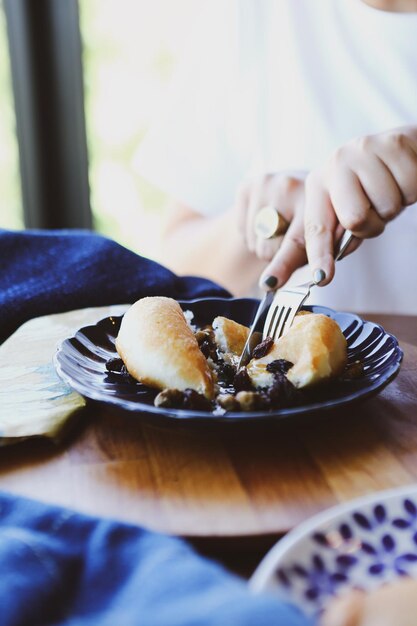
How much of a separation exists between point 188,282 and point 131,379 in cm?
47

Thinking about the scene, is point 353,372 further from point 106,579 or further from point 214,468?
point 106,579

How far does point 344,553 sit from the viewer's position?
420 millimetres

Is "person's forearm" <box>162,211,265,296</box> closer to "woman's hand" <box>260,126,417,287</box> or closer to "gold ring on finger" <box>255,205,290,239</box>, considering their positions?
"gold ring on finger" <box>255,205,290,239</box>

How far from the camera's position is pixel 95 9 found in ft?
7.64

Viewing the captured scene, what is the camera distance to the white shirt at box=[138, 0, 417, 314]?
1.50 metres

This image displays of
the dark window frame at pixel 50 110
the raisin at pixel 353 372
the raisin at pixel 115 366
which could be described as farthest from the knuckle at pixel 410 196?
the dark window frame at pixel 50 110

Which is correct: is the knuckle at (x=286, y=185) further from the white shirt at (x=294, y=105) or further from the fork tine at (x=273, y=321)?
the fork tine at (x=273, y=321)

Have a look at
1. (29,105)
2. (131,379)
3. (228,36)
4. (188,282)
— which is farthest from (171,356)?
(29,105)

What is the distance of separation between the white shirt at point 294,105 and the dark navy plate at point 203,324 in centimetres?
66

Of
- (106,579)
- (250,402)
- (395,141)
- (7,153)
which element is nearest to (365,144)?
(395,141)

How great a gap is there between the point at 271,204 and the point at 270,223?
58 millimetres

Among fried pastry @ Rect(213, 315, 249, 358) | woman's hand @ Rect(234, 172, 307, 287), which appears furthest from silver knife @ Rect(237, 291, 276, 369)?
woman's hand @ Rect(234, 172, 307, 287)

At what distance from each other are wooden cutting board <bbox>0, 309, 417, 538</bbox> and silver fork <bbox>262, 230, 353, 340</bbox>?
0.16 meters

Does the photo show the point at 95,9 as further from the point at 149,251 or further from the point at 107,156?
the point at 149,251
